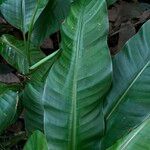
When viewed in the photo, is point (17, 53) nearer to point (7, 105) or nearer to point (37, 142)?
point (7, 105)

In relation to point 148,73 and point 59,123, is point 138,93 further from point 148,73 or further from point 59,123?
point 59,123

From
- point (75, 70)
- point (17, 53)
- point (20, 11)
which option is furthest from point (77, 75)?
point (20, 11)

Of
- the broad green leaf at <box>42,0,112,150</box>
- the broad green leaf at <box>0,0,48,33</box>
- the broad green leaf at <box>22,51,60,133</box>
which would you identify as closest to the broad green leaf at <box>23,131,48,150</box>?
→ the broad green leaf at <box>42,0,112,150</box>

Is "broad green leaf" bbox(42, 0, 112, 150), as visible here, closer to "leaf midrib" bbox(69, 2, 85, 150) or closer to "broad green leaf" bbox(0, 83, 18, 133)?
"leaf midrib" bbox(69, 2, 85, 150)

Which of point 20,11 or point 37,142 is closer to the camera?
point 37,142

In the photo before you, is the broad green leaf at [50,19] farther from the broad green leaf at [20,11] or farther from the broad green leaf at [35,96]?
the broad green leaf at [35,96]

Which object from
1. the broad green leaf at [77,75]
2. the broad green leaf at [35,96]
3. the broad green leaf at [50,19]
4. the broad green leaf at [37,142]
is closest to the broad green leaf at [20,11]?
the broad green leaf at [50,19]
